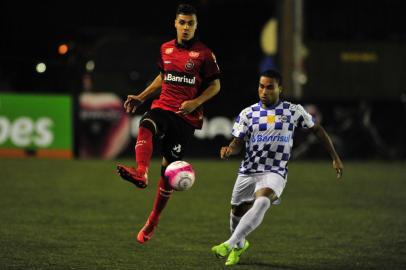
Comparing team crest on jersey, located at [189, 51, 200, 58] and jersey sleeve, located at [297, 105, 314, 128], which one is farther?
team crest on jersey, located at [189, 51, 200, 58]

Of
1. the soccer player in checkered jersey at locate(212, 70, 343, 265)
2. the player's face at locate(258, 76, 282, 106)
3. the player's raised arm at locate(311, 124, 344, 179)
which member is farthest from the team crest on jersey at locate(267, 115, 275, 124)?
the player's raised arm at locate(311, 124, 344, 179)

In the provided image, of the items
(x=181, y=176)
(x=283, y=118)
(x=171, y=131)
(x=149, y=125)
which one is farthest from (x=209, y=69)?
(x=181, y=176)

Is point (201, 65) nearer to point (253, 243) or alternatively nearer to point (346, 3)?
point (253, 243)

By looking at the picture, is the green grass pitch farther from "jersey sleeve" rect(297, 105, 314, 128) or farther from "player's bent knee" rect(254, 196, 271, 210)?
"jersey sleeve" rect(297, 105, 314, 128)

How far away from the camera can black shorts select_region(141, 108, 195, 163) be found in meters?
8.83

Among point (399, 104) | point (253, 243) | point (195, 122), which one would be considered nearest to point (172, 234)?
point (253, 243)

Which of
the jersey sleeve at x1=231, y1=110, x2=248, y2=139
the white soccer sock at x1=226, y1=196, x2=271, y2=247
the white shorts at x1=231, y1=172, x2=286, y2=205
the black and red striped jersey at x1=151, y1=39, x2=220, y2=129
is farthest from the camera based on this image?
the black and red striped jersey at x1=151, y1=39, x2=220, y2=129

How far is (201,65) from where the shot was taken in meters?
8.93

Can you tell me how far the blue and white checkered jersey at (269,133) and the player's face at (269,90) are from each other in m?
0.09

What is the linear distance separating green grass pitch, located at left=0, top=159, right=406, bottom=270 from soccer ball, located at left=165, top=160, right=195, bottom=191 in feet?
2.26

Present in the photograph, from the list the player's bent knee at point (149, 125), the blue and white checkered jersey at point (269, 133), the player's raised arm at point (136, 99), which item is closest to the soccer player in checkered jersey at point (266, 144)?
the blue and white checkered jersey at point (269, 133)

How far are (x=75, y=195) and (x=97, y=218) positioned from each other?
A: 2362 mm

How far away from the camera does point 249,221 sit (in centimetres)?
791

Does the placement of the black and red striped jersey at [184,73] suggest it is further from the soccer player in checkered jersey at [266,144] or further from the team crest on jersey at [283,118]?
the team crest on jersey at [283,118]
